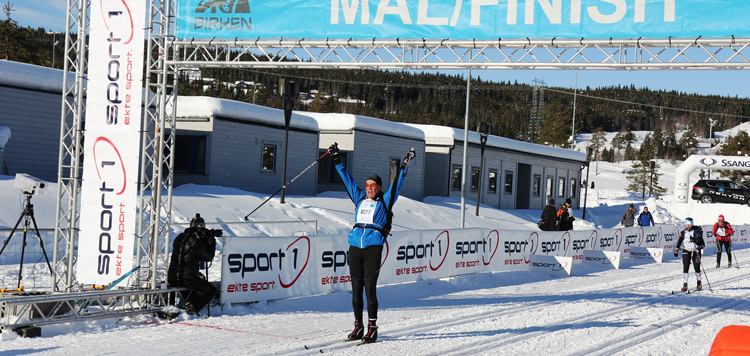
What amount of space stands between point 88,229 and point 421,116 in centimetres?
14624

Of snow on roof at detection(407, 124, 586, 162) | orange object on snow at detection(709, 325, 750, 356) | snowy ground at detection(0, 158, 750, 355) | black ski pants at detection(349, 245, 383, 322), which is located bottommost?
snowy ground at detection(0, 158, 750, 355)

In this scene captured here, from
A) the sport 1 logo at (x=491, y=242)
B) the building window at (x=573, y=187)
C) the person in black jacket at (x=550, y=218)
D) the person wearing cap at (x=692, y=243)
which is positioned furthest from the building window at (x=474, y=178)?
the person wearing cap at (x=692, y=243)

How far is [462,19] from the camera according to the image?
11.5 metres

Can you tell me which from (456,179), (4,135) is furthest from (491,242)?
(456,179)

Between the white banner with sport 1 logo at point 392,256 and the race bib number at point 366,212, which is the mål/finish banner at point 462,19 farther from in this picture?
the race bib number at point 366,212

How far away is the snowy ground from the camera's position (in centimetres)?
839

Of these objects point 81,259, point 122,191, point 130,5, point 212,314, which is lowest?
point 212,314

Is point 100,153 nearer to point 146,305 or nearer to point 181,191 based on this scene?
point 146,305

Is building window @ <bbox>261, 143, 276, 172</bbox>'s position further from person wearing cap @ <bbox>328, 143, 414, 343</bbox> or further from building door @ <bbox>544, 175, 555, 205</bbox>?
building door @ <bbox>544, 175, 555, 205</bbox>

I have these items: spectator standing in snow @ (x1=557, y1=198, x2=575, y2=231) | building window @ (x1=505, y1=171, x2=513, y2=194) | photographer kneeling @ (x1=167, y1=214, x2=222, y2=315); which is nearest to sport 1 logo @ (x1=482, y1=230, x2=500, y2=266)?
spectator standing in snow @ (x1=557, y1=198, x2=575, y2=231)

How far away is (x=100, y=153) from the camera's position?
32.4ft

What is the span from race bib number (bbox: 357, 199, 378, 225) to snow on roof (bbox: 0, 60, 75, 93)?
53.2 ft

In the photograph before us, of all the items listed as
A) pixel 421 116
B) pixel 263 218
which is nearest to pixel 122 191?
pixel 263 218

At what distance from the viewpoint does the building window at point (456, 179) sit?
130 feet
